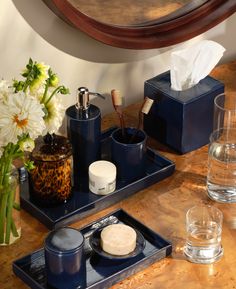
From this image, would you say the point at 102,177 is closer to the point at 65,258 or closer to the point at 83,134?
the point at 83,134

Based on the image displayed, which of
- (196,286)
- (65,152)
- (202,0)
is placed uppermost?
(202,0)

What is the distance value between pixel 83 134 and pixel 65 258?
1.03ft

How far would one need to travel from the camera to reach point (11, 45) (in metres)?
1.50

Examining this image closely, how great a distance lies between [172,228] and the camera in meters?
1.43

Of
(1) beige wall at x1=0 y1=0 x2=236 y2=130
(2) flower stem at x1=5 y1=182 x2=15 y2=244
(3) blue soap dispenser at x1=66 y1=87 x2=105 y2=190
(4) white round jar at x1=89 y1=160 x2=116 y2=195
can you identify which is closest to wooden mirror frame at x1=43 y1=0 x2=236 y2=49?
(1) beige wall at x1=0 y1=0 x2=236 y2=130

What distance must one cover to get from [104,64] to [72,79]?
0.08m

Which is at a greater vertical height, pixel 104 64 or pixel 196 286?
pixel 104 64

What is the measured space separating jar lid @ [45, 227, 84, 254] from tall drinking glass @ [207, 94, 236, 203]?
0.35 metres

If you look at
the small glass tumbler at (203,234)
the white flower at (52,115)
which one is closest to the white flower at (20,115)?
the white flower at (52,115)

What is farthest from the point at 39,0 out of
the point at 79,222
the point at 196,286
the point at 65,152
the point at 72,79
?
the point at 196,286

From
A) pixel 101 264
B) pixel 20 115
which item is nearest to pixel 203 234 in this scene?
pixel 101 264

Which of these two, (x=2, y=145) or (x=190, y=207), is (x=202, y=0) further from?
(x=2, y=145)

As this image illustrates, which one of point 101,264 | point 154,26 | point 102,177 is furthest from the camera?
point 154,26

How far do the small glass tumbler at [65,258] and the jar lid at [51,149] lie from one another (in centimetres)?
16
